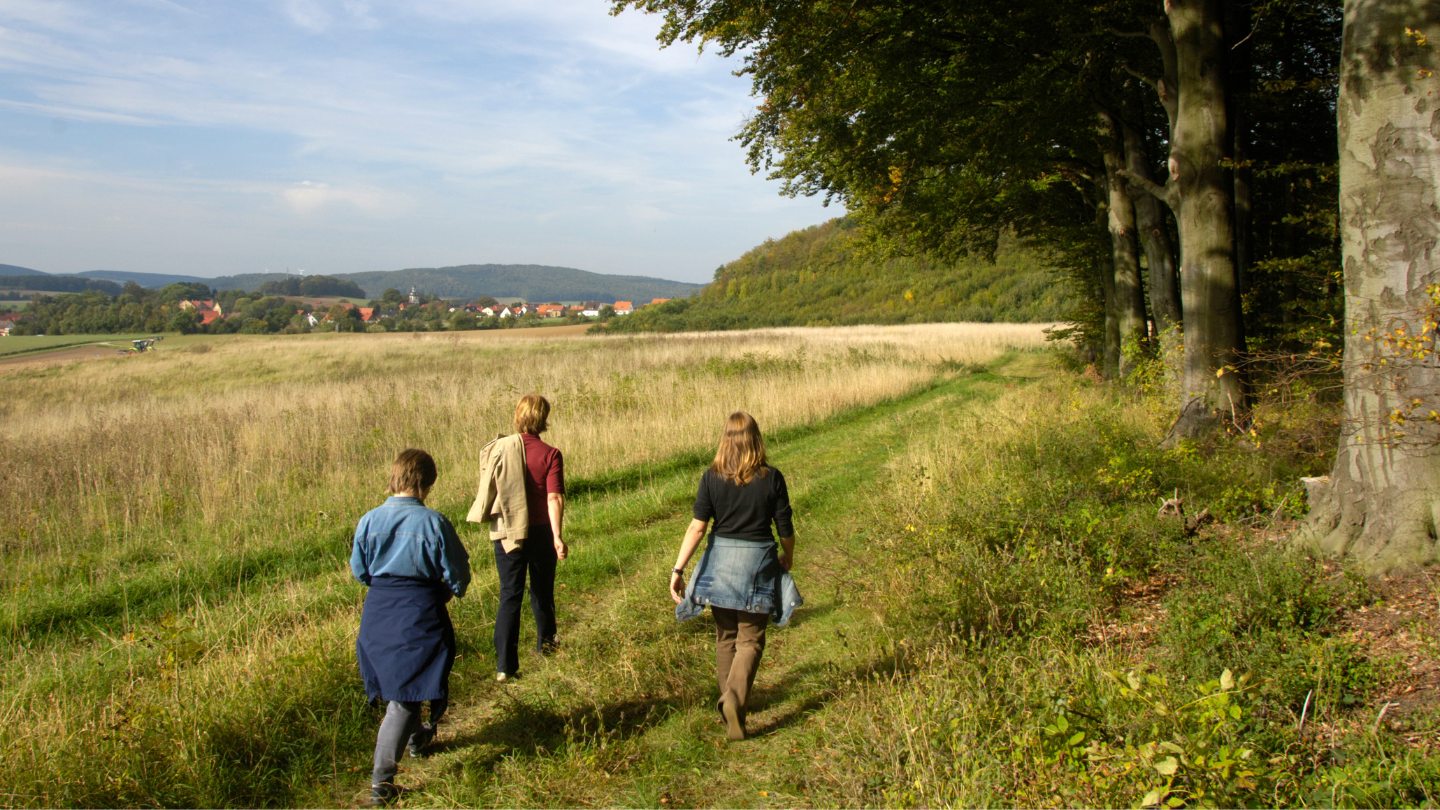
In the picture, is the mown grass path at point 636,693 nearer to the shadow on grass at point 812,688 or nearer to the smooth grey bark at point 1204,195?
the shadow on grass at point 812,688

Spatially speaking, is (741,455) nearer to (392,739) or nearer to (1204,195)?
(392,739)

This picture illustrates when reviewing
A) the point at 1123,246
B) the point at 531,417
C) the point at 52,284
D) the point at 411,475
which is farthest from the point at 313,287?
the point at 411,475

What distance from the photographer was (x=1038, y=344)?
115 feet

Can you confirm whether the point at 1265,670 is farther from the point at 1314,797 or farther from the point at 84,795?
the point at 84,795

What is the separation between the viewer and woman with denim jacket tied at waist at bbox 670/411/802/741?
3.85 meters

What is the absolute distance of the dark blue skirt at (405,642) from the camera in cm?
342

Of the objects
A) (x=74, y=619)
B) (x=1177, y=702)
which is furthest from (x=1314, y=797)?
(x=74, y=619)

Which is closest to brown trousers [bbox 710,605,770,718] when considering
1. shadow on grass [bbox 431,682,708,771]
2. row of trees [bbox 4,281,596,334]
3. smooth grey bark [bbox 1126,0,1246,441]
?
shadow on grass [bbox 431,682,708,771]

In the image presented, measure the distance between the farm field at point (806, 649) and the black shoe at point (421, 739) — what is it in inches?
3.4

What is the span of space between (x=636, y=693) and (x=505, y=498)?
4.62 ft

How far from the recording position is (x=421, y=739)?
12.5ft

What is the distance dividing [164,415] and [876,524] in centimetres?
1298

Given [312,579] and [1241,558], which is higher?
[1241,558]

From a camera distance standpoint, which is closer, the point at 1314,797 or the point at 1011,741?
the point at 1314,797
